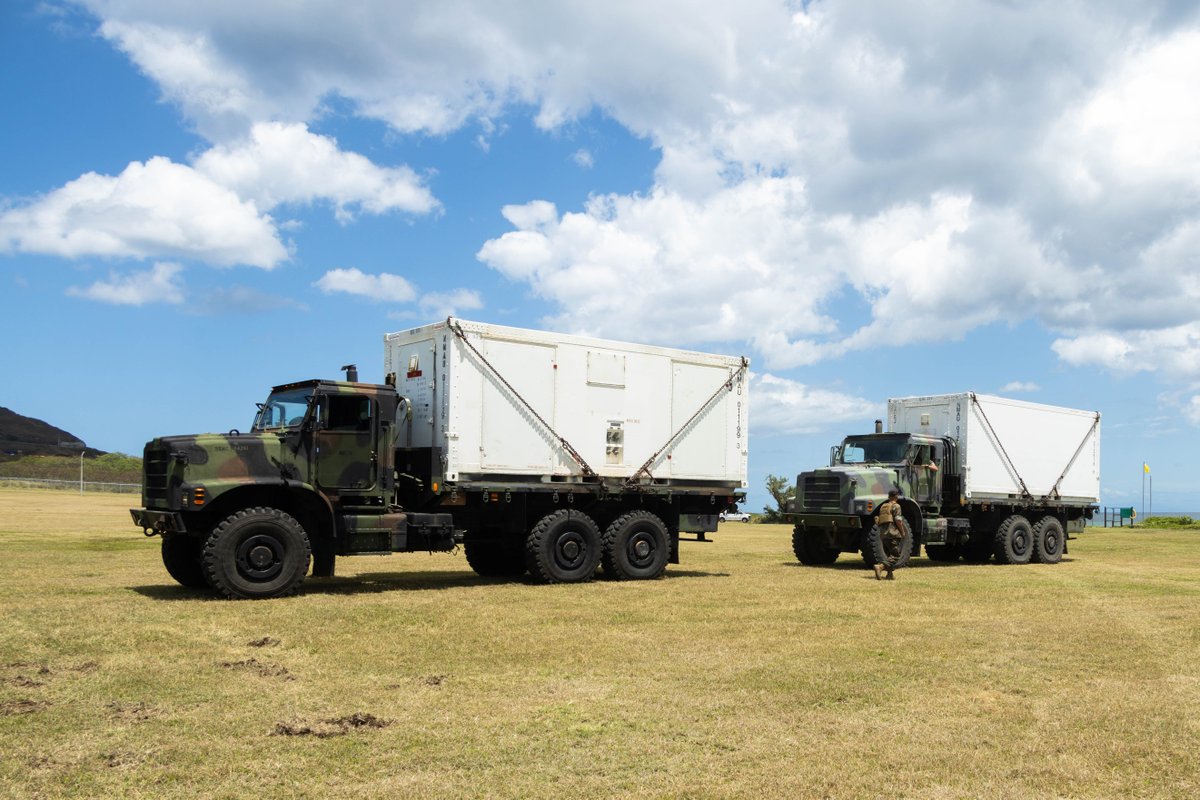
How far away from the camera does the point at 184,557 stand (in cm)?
1446

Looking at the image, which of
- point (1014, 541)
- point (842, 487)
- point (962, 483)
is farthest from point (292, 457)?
point (1014, 541)

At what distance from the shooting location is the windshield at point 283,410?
14.5 metres

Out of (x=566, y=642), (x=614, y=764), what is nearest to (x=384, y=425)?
(x=566, y=642)

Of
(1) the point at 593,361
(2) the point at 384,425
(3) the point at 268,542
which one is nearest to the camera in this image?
(3) the point at 268,542

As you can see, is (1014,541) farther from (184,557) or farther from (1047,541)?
(184,557)

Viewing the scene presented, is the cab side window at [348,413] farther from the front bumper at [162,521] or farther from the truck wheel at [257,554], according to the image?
the front bumper at [162,521]

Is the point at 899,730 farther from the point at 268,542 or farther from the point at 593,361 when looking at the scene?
the point at 593,361

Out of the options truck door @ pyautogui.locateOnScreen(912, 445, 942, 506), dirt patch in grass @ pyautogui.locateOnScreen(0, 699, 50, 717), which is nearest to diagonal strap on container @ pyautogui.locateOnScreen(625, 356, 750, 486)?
truck door @ pyautogui.locateOnScreen(912, 445, 942, 506)

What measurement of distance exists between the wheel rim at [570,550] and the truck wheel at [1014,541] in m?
11.8

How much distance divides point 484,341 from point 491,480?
2048 millimetres

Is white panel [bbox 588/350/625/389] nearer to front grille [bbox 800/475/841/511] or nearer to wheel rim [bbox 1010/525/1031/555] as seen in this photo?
front grille [bbox 800/475/841/511]

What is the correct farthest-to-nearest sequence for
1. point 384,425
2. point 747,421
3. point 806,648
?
point 747,421, point 384,425, point 806,648

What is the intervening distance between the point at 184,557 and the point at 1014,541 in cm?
1795

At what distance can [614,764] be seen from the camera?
615cm
